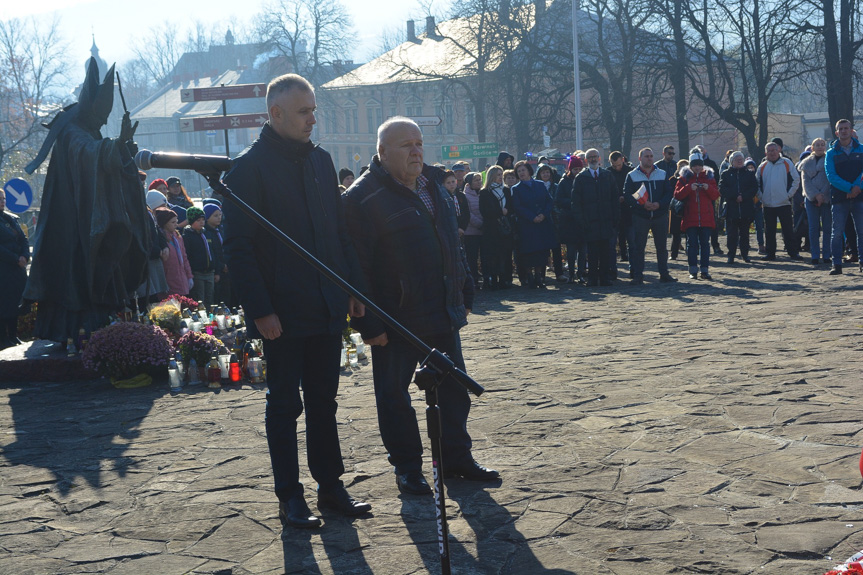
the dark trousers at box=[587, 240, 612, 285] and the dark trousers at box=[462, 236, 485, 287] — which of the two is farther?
the dark trousers at box=[462, 236, 485, 287]

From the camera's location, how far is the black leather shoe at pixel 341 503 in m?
4.77

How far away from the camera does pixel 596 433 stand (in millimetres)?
6086

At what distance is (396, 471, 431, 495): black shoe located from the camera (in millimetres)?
5090

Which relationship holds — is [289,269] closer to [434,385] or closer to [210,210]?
[434,385]

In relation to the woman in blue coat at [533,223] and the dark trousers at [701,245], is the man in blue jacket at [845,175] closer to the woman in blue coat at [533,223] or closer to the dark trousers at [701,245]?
the dark trousers at [701,245]

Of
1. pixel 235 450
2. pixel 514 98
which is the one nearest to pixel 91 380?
pixel 235 450

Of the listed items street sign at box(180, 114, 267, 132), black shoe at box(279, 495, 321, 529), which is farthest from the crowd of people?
black shoe at box(279, 495, 321, 529)

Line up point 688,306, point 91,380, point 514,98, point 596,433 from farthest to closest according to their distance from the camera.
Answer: point 514,98 < point 688,306 < point 91,380 < point 596,433

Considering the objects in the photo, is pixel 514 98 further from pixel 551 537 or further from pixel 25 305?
pixel 551 537

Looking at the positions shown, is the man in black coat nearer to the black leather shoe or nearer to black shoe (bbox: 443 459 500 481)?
black shoe (bbox: 443 459 500 481)

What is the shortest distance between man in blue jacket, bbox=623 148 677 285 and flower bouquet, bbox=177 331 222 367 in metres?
7.13

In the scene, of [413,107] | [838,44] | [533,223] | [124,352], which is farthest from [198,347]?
[413,107]

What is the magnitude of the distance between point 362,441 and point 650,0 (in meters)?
28.9

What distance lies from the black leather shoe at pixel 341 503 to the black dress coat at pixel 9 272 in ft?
24.8
